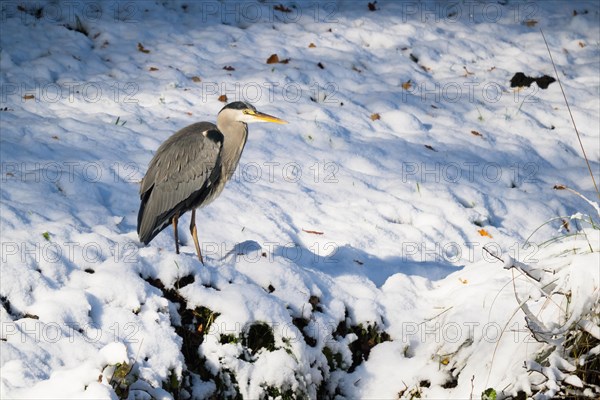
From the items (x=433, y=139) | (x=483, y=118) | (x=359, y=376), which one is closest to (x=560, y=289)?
(x=359, y=376)

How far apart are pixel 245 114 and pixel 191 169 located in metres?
0.55

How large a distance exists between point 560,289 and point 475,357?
2.87ft

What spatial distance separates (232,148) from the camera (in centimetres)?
552

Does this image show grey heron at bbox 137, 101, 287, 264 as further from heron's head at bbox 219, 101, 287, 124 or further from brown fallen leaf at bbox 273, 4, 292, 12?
brown fallen leaf at bbox 273, 4, 292, 12

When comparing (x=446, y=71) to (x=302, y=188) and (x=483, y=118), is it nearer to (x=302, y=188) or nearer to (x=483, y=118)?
(x=483, y=118)

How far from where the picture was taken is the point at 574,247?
438cm

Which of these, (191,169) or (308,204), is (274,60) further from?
(191,169)

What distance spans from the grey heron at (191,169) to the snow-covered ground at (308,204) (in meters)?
0.30

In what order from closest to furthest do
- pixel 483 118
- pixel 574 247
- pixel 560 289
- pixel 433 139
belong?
pixel 560 289 < pixel 574 247 < pixel 433 139 < pixel 483 118

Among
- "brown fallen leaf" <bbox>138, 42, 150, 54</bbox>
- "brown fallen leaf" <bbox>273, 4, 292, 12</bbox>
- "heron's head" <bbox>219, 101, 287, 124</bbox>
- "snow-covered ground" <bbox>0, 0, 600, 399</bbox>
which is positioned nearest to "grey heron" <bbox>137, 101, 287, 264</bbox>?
"heron's head" <bbox>219, 101, 287, 124</bbox>

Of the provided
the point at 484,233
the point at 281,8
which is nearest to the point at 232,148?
the point at 484,233

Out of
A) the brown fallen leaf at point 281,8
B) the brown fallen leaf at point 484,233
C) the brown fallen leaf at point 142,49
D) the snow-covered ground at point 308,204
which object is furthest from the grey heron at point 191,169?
the brown fallen leaf at point 281,8

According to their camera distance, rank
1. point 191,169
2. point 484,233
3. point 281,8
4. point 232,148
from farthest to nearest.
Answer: point 281,8, point 484,233, point 232,148, point 191,169

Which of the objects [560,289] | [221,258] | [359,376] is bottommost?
[359,376]
